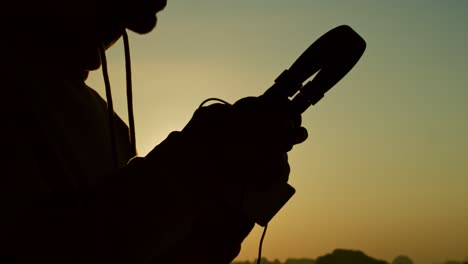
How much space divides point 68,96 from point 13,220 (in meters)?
0.80

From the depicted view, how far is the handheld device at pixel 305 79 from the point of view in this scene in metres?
1.81

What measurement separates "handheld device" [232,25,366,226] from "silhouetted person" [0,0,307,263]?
0.27 feet

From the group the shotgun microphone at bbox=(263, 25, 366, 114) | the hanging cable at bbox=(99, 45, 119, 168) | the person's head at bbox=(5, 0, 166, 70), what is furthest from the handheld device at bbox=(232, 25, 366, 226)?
the person's head at bbox=(5, 0, 166, 70)

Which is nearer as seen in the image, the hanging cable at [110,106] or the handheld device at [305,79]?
the handheld device at [305,79]

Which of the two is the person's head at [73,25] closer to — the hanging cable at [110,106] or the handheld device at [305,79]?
the hanging cable at [110,106]

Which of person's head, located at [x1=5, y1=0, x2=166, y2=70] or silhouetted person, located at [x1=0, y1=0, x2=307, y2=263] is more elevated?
person's head, located at [x1=5, y1=0, x2=166, y2=70]

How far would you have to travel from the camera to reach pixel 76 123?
2061mm

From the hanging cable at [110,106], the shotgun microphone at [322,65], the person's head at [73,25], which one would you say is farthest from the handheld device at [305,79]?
the person's head at [73,25]

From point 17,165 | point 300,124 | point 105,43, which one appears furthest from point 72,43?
point 300,124

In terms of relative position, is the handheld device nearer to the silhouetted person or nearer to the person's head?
the silhouetted person

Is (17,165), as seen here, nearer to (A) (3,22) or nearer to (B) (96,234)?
(B) (96,234)

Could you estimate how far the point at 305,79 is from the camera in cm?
193

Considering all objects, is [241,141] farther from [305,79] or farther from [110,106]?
[110,106]

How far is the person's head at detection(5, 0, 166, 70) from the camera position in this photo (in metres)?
1.98
